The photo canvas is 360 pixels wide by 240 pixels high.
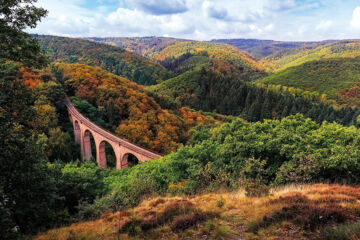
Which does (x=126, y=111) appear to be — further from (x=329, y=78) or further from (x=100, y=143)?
(x=329, y=78)

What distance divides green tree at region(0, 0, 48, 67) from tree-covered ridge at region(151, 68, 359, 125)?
234ft

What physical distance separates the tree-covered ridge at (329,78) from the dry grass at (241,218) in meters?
141

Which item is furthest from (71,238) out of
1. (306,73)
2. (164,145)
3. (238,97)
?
(306,73)

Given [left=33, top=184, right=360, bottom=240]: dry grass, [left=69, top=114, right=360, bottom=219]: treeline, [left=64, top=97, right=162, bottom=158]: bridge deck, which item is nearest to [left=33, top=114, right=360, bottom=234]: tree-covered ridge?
[left=69, top=114, right=360, bottom=219]: treeline

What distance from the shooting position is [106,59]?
150 m

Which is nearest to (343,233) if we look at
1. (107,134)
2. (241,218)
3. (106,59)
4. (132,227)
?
(241,218)

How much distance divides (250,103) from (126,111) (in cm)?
7138

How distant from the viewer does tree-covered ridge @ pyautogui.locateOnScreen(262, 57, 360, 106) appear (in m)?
125

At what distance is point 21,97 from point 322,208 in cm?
1064

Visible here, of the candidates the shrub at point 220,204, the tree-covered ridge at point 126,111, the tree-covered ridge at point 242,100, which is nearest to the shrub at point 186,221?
the shrub at point 220,204

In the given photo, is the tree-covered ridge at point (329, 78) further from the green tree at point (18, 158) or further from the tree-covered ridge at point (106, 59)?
the green tree at point (18, 158)

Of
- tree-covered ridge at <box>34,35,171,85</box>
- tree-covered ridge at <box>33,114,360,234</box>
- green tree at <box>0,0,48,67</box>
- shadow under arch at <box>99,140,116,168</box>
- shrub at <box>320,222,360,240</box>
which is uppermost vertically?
tree-covered ridge at <box>34,35,171,85</box>

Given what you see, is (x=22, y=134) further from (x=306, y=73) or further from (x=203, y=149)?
(x=306, y=73)

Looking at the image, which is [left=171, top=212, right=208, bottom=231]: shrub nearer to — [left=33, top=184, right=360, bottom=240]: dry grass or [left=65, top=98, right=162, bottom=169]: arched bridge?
[left=33, top=184, right=360, bottom=240]: dry grass
